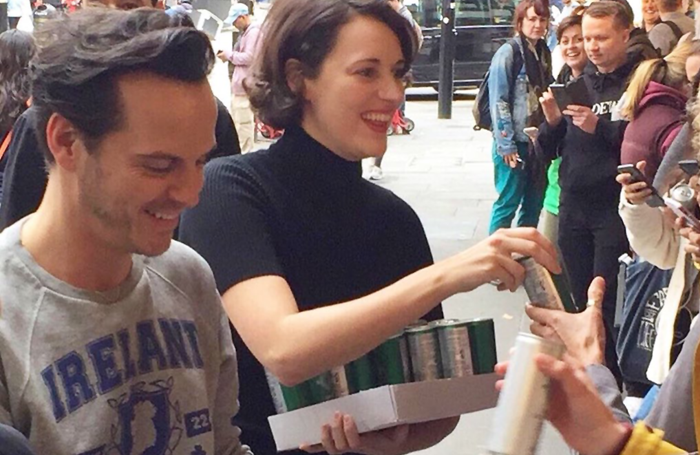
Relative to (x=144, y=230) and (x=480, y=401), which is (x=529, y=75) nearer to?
(x=480, y=401)

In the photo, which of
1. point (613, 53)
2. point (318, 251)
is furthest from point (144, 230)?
point (613, 53)

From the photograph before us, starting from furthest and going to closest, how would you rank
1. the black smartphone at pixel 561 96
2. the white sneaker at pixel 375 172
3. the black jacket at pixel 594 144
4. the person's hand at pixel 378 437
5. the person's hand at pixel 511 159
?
the white sneaker at pixel 375 172 < the person's hand at pixel 511 159 < the black smartphone at pixel 561 96 < the black jacket at pixel 594 144 < the person's hand at pixel 378 437

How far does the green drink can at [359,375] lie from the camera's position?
1940 mm

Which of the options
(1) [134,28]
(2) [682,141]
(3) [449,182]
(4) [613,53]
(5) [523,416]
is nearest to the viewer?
(5) [523,416]

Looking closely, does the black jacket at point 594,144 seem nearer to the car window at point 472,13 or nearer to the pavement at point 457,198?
the pavement at point 457,198

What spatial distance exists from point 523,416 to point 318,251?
0.85 meters

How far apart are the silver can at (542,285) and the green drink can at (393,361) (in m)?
0.28

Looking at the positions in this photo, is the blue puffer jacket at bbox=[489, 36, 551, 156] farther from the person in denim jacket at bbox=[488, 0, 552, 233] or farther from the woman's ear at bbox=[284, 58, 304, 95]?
the woman's ear at bbox=[284, 58, 304, 95]

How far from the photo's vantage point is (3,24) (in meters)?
12.3

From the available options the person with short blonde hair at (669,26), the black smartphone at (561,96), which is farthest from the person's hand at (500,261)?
the person with short blonde hair at (669,26)

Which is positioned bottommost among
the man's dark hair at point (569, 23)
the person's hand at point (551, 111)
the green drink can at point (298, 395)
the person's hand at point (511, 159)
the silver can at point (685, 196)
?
the person's hand at point (511, 159)

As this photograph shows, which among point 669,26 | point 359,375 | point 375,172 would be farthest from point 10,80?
point 375,172

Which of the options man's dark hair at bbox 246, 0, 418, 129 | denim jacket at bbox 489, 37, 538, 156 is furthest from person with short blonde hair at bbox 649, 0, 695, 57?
man's dark hair at bbox 246, 0, 418, 129

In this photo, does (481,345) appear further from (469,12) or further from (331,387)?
(469,12)
